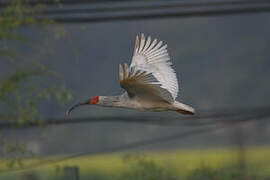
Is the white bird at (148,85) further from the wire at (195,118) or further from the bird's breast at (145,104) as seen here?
the wire at (195,118)

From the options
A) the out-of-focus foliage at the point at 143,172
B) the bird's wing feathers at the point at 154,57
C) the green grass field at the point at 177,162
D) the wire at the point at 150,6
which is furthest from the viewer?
the wire at the point at 150,6

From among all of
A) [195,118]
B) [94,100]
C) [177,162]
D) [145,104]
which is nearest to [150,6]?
[195,118]

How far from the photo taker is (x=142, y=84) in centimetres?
306

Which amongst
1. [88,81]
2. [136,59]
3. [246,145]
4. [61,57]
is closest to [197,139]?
[246,145]

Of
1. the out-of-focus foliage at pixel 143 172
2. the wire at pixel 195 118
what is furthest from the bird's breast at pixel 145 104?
the wire at pixel 195 118

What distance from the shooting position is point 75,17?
25.8 ft

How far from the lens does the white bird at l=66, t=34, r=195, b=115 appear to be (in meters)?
2.94

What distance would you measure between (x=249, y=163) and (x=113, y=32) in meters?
2.75

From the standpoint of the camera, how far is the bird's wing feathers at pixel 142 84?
2.90 meters

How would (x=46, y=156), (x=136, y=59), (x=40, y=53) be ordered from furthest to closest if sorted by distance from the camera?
(x=46, y=156) → (x=40, y=53) → (x=136, y=59)

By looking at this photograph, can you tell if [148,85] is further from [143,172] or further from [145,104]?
[143,172]

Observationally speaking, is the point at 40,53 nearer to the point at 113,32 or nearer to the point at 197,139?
the point at 113,32

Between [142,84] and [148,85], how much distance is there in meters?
0.04

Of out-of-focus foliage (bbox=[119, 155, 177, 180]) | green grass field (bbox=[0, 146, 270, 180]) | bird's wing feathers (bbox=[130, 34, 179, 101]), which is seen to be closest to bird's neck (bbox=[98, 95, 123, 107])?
bird's wing feathers (bbox=[130, 34, 179, 101])
